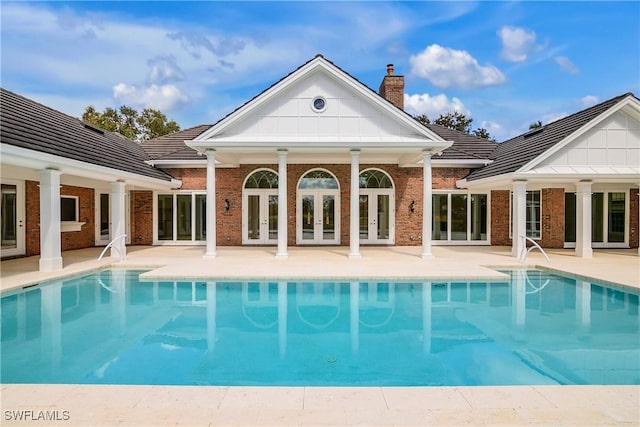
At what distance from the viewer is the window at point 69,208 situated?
53.9 ft

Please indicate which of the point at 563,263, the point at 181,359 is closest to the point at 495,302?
the point at 563,263

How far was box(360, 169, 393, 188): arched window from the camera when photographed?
1805 centimetres

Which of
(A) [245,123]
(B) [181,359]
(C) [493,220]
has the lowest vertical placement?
(B) [181,359]

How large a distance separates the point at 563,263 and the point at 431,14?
10413 millimetres

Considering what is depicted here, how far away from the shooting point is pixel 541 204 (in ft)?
59.0

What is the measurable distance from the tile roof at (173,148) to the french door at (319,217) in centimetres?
539

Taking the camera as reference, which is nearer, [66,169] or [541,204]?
[66,169]

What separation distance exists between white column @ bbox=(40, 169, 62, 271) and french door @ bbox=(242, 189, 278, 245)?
801cm

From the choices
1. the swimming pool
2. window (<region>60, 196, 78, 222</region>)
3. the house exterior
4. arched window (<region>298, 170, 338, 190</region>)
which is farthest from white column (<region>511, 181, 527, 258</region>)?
window (<region>60, 196, 78, 222</region>)

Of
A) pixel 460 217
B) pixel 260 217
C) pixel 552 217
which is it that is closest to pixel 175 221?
pixel 260 217

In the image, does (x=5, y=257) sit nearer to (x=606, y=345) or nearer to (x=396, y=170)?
(x=396, y=170)

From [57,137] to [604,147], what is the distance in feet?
→ 61.7

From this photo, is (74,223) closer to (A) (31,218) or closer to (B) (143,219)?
(A) (31,218)

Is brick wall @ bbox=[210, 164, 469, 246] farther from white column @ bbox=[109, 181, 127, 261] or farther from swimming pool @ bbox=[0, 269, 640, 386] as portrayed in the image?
swimming pool @ bbox=[0, 269, 640, 386]
